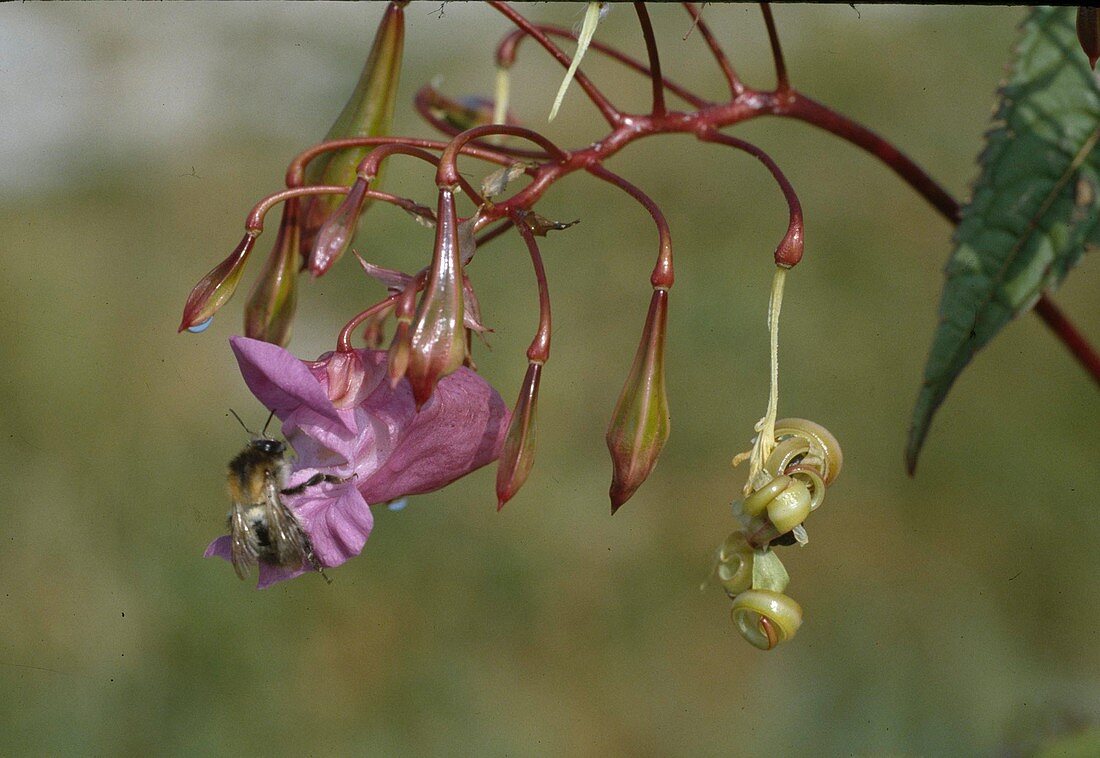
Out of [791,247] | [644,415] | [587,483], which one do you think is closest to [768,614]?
[644,415]

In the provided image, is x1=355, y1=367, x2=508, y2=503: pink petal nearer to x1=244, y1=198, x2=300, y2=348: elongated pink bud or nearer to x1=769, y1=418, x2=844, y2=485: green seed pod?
x1=244, y1=198, x2=300, y2=348: elongated pink bud

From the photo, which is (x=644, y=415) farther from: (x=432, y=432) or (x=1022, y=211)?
(x=1022, y=211)

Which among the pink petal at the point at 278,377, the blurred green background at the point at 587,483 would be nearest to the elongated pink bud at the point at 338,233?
the pink petal at the point at 278,377

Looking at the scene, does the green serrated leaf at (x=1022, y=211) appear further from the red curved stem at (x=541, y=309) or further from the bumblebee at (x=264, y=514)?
the bumblebee at (x=264, y=514)

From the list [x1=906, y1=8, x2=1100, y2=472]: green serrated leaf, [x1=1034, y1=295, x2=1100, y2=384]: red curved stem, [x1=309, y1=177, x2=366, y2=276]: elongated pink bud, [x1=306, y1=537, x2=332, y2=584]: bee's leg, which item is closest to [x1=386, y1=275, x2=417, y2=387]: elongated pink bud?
[x1=309, y1=177, x2=366, y2=276]: elongated pink bud

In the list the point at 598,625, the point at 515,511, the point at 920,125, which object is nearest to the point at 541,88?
the point at 920,125

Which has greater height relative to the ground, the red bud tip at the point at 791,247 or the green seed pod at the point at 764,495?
the red bud tip at the point at 791,247

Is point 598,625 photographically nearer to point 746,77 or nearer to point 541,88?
Result: point 746,77
